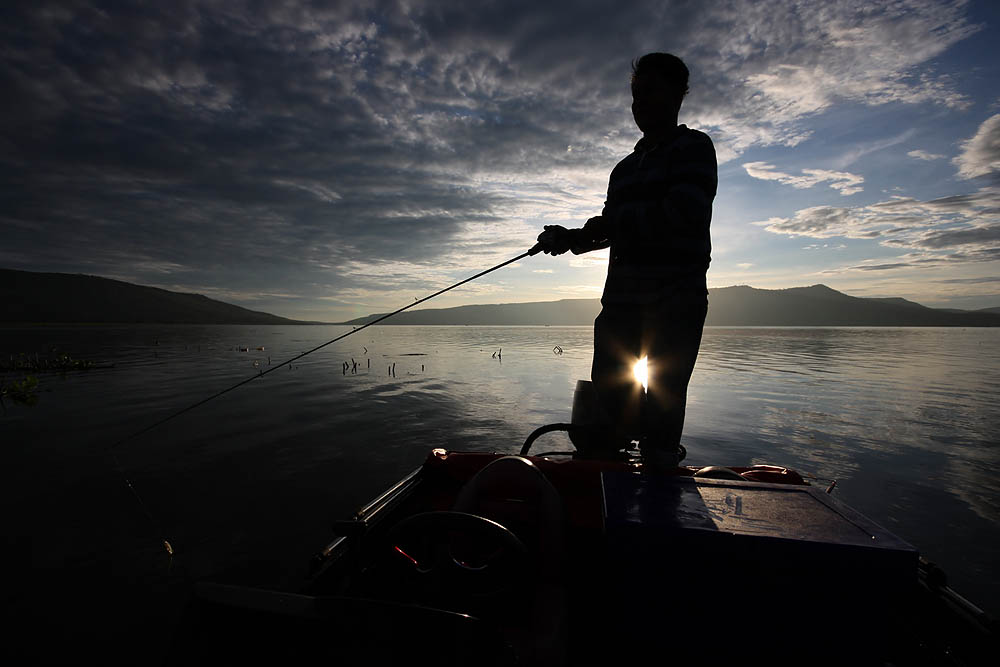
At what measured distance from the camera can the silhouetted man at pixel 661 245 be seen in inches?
103

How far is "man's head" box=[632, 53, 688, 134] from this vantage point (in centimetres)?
277

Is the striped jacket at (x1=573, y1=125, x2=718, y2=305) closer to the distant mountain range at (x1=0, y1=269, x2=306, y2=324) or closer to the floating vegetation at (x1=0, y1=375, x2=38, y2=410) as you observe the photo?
the floating vegetation at (x1=0, y1=375, x2=38, y2=410)

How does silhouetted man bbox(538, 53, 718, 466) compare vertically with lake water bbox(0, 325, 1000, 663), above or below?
above

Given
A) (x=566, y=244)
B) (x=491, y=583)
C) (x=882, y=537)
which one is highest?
(x=566, y=244)

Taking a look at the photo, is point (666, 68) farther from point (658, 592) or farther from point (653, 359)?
point (658, 592)

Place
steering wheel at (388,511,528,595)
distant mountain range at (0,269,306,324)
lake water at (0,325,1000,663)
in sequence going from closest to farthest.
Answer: steering wheel at (388,511,528,595)
lake water at (0,325,1000,663)
distant mountain range at (0,269,306,324)

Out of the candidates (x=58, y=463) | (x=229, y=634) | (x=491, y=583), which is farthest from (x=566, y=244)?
(x=58, y=463)

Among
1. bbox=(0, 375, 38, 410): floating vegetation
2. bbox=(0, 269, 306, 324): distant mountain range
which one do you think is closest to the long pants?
bbox=(0, 375, 38, 410): floating vegetation

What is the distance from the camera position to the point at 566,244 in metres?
3.23

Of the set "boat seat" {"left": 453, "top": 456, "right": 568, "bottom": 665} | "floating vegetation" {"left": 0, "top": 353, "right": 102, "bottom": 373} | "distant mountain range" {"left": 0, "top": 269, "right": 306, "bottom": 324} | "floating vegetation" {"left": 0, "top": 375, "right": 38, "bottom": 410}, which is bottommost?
"floating vegetation" {"left": 0, "top": 353, "right": 102, "bottom": 373}

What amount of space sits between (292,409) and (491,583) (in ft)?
40.4

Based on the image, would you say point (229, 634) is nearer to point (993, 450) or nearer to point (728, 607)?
point (728, 607)

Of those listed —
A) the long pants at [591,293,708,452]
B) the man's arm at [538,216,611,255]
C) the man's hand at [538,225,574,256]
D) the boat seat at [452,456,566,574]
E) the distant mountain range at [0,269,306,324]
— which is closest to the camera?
the boat seat at [452,456,566,574]

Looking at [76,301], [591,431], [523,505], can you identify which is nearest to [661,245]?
[591,431]
